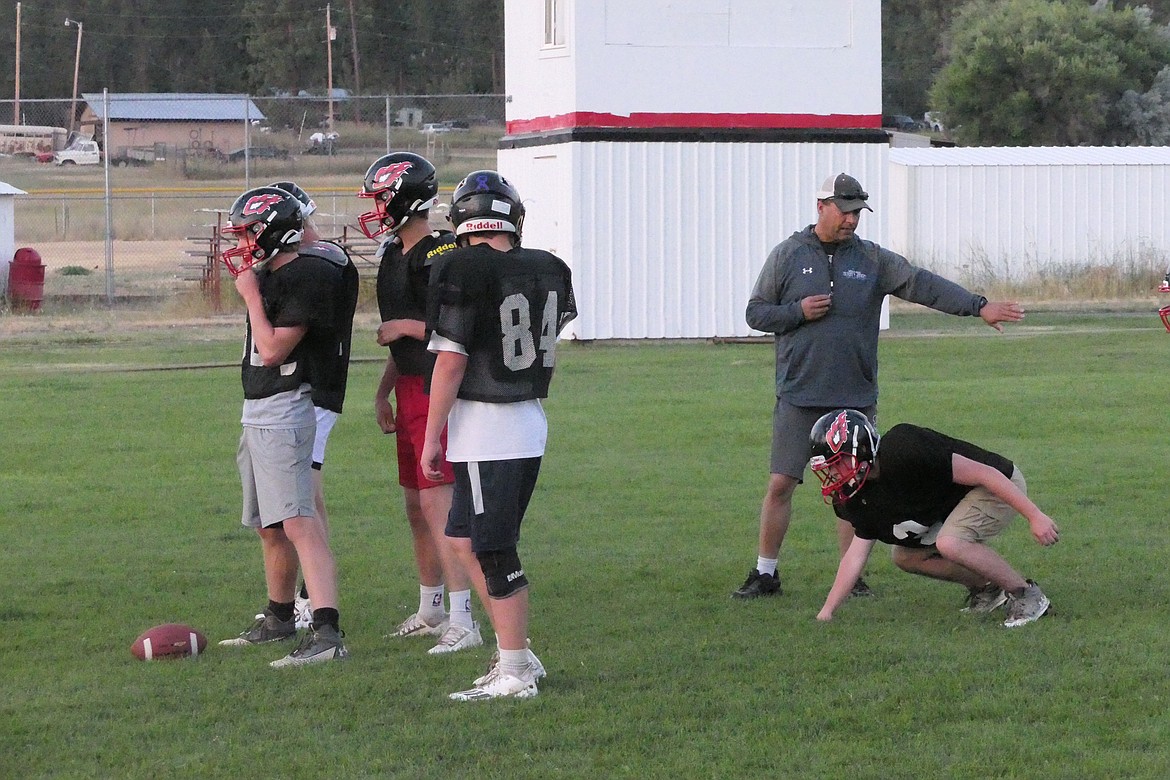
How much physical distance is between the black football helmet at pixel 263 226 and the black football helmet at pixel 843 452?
7.36 ft

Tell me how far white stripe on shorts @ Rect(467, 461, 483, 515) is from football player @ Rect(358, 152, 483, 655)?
2.37ft

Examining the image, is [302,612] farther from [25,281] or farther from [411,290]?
[25,281]

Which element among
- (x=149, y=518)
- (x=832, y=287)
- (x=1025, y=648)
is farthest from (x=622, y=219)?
(x=1025, y=648)

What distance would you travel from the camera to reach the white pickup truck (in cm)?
3738

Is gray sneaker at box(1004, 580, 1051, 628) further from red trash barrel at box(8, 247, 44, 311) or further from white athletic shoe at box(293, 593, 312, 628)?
red trash barrel at box(8, 247, 44, 311)

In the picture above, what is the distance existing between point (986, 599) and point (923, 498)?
22.4 inches

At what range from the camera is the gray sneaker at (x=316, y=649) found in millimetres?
6215

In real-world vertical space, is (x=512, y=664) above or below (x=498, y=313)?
below

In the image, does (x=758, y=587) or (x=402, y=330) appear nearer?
(x=402, y=330)

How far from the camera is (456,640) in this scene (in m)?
6.53

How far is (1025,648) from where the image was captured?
6293 mm

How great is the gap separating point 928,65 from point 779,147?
51274 mm

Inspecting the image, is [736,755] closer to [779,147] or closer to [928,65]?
[779,147]

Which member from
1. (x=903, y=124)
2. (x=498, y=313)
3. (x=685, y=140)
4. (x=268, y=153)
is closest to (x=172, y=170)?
(x=268, y=153)
